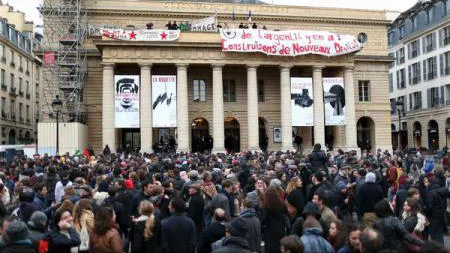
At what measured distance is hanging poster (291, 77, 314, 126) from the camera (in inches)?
1503

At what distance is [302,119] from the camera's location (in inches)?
1515

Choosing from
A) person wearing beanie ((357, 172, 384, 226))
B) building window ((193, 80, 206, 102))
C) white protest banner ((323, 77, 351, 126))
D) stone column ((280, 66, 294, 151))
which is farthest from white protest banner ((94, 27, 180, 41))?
person wearing beanie ((357, 172, 384, 226))

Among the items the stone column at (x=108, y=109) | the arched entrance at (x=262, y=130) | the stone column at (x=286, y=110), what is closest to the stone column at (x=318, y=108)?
the stone column at (x=286, y=110)

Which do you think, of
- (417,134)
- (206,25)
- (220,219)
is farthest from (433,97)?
(220,219)

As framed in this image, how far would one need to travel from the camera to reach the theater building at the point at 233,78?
36031mm

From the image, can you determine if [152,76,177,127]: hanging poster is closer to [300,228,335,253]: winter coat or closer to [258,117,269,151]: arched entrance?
[258,117,269,151]: arched entrance

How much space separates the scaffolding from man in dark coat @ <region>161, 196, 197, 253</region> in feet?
102

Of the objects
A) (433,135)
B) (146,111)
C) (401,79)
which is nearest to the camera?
(146,111)

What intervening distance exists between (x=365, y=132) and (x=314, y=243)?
42804mm

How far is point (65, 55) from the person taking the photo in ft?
122

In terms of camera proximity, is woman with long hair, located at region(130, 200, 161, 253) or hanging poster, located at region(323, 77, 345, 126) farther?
hanging poster, located at region(323, 77, 345, 126)

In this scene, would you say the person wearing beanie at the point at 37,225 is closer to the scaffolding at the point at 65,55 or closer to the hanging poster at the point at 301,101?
the scaffolding at the point at 65,55

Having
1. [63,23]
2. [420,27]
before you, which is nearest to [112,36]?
[63,23]

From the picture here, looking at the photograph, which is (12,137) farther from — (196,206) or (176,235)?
(176,235)
